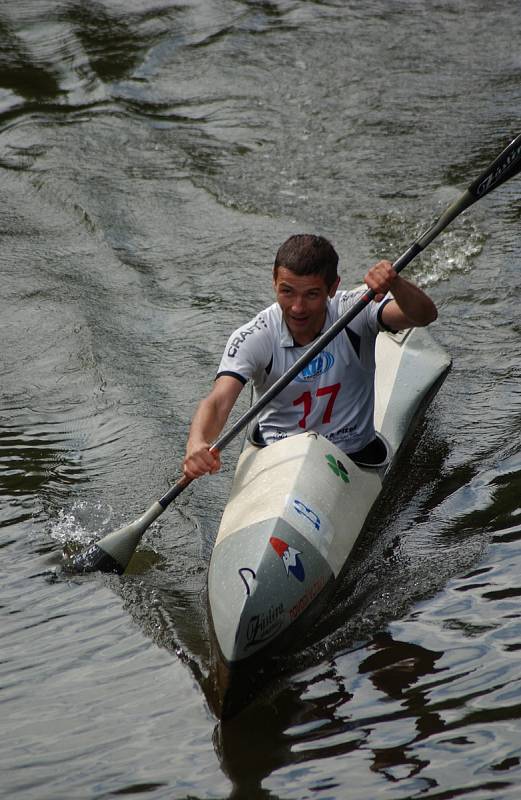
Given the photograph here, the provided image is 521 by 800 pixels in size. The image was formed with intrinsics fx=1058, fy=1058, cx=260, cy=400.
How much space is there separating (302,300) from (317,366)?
1.07ft

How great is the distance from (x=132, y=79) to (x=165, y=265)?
12.7 feet

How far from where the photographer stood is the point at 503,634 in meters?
3.88

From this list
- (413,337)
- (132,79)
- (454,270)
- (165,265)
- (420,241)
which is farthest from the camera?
(132,79)

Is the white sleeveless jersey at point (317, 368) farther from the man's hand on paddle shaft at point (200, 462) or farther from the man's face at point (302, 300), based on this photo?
the man's hand on paddle shaft at point (200, 462)

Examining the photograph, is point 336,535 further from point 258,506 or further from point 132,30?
point 132,30

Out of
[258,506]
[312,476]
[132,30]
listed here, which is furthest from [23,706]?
[132,30]

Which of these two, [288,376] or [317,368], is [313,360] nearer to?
[317,368]

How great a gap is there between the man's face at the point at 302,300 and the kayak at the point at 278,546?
0.48m

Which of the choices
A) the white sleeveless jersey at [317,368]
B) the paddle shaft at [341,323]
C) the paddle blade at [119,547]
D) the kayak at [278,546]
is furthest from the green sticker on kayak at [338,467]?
the paddle blade at [119,547]

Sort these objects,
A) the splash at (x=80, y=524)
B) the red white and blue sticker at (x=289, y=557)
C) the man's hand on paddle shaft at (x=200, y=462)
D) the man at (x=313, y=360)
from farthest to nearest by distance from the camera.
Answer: the splash at (x=80, y=524), the man at (x=313, y=360), the man's hand on paddle shaft at (x=200, y=462), the red white and blue sticker at (x=289, y=557)

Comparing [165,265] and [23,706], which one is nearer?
[23,706]

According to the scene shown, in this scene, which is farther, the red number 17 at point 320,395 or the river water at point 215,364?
the red number 17 at point 320,395

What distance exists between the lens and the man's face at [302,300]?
441 centimetres

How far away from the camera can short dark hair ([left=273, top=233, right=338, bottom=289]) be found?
4.36 m
